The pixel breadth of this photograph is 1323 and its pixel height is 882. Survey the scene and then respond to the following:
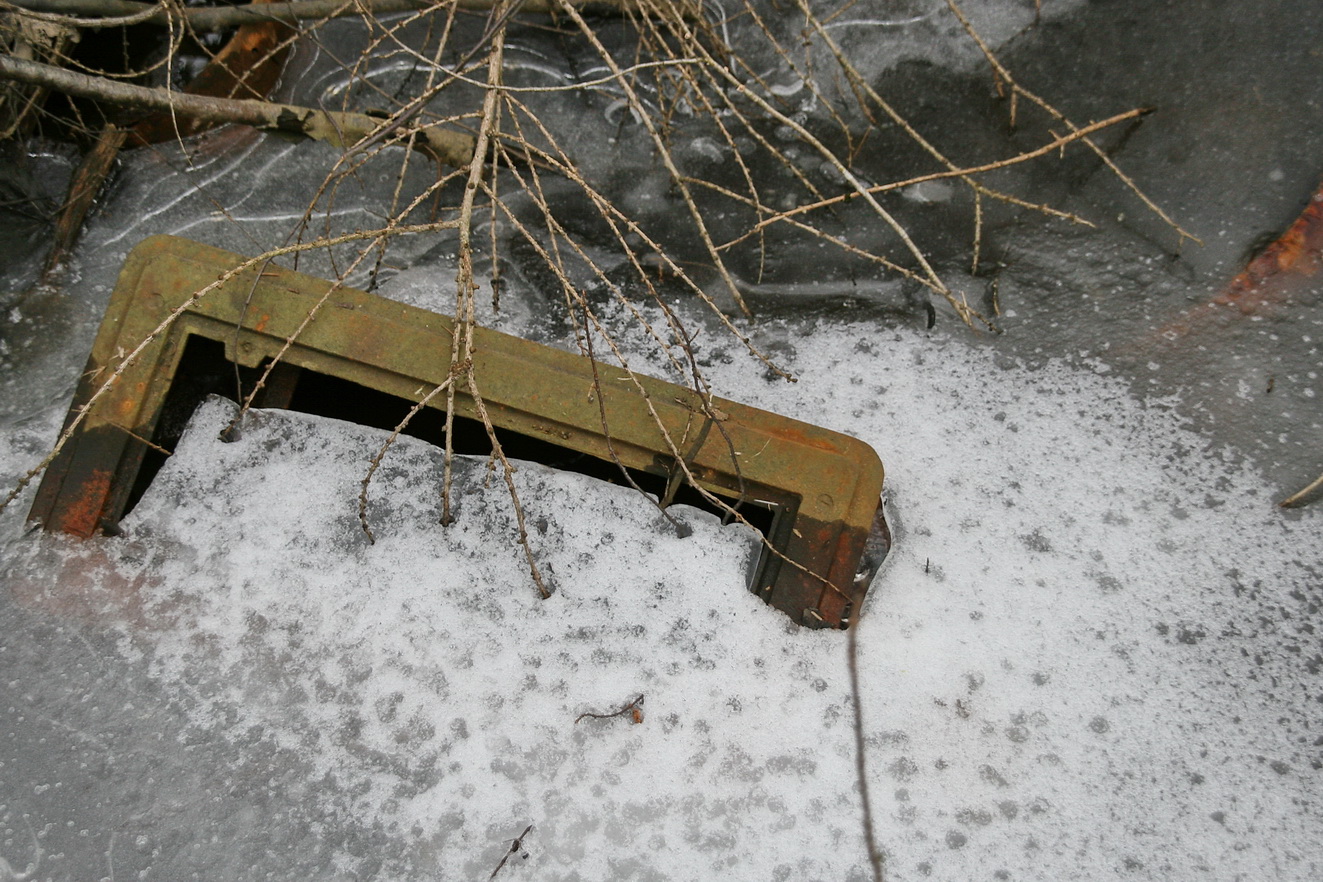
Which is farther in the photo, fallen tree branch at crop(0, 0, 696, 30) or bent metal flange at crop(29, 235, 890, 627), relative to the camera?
fallen tree branch at crop(0, 0, 696, 30)

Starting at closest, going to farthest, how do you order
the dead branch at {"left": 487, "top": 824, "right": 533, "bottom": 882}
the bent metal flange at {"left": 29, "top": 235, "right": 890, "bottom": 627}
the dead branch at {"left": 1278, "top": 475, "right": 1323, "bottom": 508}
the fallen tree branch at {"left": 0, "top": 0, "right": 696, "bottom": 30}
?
the dead branch at {"left": 487, "top": 824, "right": 533, "bottom": 882}, the bent metal flange at {"left": 29, "top": 235, "right": 890, "bottom": 627}, the dead branch at {"left": 1278, "top": 475, "right": 1323, "bottom": 508}, the fallen tree branch at {"left": 0, "top": 0, "right": 696, "bottom": 30}

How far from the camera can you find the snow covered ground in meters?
1.56

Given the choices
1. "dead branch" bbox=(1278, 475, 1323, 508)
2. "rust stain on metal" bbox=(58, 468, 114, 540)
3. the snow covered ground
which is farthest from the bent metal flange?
"dead branch" bbox=(1278, 475, 1323, 508)

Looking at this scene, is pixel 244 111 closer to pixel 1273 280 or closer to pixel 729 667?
pixel 729 667

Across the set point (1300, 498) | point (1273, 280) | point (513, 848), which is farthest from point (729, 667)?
point (1273, 280)

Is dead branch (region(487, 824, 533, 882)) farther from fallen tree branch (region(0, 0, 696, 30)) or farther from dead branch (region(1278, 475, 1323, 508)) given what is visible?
fallen tree branch (region(0, 0, 696, 30))

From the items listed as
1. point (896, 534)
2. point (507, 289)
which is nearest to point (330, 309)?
point (507, 289)

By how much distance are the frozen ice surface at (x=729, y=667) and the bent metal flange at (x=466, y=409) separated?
0.11 meters

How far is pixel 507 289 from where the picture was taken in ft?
7.12

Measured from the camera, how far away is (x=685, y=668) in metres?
1.67

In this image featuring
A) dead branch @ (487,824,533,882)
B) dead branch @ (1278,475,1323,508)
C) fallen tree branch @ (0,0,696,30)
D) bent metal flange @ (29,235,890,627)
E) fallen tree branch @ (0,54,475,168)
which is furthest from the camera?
fallen tree branch @ (0,0,696,30)

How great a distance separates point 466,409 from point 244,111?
1.06 metres

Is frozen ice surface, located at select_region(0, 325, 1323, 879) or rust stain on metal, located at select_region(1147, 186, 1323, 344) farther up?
rust stain on metal, located at select_region(1147, 186, 1323, 344)

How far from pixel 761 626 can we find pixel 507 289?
105 cm
